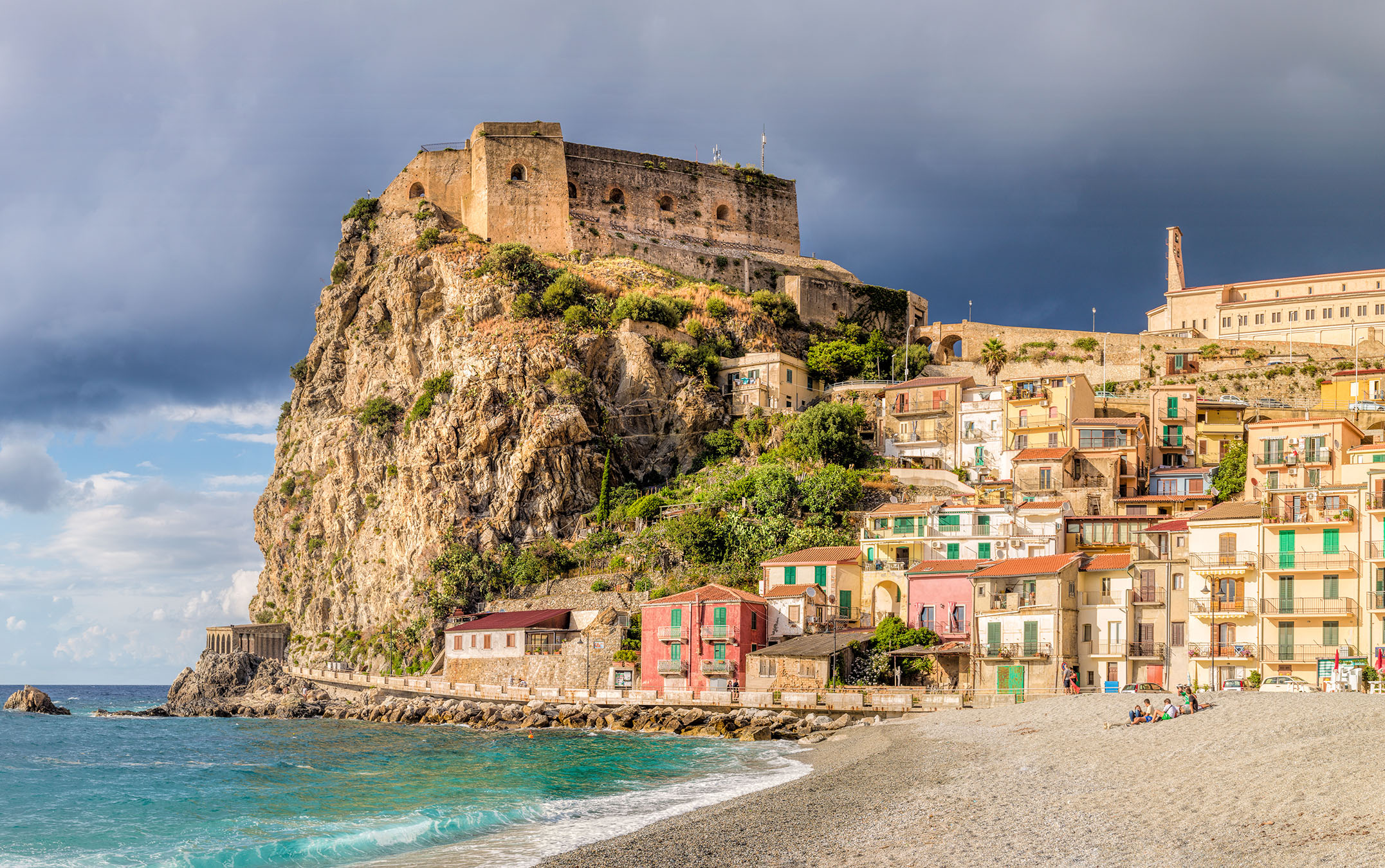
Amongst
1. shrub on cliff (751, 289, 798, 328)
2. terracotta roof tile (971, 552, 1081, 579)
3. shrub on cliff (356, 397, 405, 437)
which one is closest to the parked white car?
terracotta roof tile (971, 552, 1081, 579)

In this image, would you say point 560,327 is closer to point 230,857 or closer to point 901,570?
point 901,570

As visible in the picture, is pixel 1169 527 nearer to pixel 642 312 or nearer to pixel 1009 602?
pixel 1009 602

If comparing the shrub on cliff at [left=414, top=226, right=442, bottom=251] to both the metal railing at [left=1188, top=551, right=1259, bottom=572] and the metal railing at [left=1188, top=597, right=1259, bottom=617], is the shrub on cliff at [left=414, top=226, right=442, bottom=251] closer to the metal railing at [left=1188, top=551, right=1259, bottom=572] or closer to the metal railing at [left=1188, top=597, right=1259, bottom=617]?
the metal railing at [left=1188, top=551, right=1259, bottom=572]

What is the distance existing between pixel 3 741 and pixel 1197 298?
70.6 meters

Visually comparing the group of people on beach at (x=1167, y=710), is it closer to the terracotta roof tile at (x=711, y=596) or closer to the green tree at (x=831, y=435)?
the terracotta roof tile at (x=711, y=596)

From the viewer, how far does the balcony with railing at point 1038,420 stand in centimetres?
5875

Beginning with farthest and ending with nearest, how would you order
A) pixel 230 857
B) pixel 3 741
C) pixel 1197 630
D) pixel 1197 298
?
pixel 1197 298 < pixel 3 741 < pixel 1197 630 < pixel 230 857

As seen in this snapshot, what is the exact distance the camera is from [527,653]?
5366 cm

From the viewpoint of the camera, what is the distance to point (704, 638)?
4841 centimetres

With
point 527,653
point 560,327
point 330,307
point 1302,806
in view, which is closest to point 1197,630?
point 1302,806

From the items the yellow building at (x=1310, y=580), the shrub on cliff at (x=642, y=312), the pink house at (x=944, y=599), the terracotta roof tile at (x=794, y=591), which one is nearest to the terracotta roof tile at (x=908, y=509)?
the pink house at (x=944, y=599)

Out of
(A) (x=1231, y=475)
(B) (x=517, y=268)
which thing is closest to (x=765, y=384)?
(B) (x=517, y=268)

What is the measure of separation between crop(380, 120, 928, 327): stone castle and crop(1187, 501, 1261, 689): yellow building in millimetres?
37831

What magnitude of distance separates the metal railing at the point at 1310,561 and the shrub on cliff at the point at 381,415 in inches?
1918
